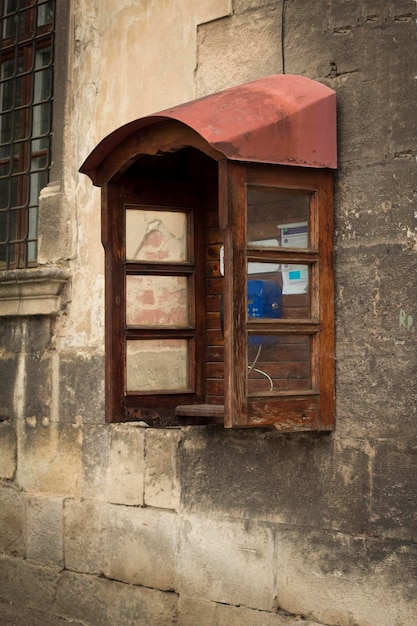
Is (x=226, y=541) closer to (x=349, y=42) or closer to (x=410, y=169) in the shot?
(x=410, y=169)

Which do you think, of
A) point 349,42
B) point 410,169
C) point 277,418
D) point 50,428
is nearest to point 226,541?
point 277,418

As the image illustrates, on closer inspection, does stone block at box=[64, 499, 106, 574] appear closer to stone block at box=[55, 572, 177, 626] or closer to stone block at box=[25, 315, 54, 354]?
stone block at box=[55, 572, 177, 626]

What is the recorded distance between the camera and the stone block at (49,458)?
7000mm

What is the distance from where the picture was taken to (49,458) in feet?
23.6

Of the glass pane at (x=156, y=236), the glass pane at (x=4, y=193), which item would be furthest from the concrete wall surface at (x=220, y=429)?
the glass pane at (x=156, y=236)

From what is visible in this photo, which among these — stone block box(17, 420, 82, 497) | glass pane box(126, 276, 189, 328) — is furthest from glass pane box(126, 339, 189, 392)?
stone block box(17, 420, 82, 497)

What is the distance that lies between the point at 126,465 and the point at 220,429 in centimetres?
83

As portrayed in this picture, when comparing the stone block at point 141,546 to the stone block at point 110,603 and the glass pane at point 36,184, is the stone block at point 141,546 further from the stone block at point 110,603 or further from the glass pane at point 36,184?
the glass pane at point 36,184

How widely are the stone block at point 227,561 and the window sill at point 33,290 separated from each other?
67.6 inches

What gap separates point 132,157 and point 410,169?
138cm

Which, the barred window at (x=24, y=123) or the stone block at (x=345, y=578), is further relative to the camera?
the barred window at (x=24, y=123)

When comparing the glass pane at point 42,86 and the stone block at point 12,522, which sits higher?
the glass pane at point 42,86

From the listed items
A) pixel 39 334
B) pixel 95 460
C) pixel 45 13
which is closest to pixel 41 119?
pixel 45 13

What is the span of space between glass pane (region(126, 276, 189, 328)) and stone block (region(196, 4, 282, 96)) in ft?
3.56
